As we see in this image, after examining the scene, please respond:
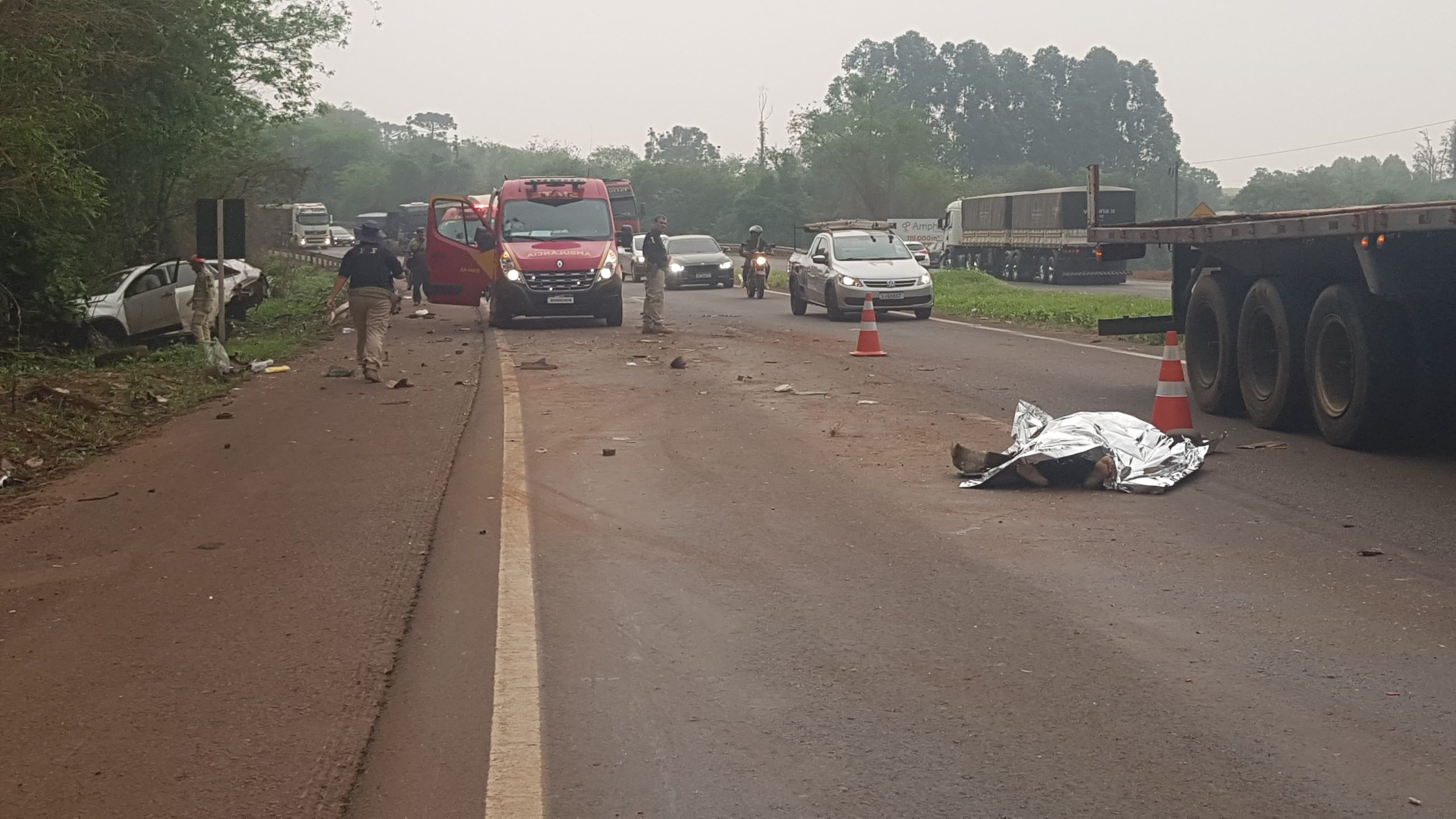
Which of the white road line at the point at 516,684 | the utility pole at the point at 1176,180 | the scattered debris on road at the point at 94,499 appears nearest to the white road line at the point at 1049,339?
the white road line at the point at 516,684

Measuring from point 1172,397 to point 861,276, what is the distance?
49.7 feet

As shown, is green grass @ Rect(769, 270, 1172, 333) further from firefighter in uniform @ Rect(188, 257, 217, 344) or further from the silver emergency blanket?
firefighter in uniform @ Rect(188, 257, 217, 344)

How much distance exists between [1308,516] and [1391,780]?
4.23 meters

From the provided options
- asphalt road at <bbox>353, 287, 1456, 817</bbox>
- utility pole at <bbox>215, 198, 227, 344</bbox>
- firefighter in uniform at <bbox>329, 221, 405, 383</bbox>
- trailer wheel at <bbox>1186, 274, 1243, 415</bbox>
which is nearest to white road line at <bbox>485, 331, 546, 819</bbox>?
asphalt road at <bbox>353, 287, 1456, 817</bbox>

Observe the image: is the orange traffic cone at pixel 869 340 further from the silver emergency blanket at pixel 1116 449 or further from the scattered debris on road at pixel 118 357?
the scattered debris on road at pixel 118 357

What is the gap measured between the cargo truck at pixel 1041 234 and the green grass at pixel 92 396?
2886cm

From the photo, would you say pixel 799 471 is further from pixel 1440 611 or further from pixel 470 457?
pixel 1440 611

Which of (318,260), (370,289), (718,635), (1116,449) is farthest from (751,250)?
(718,635)

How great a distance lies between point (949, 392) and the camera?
15.1 meters

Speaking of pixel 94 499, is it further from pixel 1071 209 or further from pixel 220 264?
pixel 1071 209

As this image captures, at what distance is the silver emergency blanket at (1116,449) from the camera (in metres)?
9.54

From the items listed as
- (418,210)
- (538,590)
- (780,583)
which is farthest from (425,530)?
(418,210)

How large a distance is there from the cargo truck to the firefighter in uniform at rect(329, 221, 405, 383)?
1205 inches

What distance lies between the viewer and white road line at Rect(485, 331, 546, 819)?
436 centimetres
